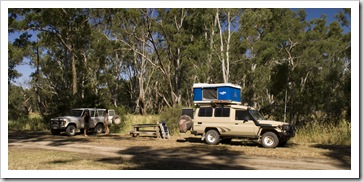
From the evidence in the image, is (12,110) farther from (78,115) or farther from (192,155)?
(192,155)

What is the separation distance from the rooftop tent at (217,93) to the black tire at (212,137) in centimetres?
148

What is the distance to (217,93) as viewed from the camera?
1703 cm

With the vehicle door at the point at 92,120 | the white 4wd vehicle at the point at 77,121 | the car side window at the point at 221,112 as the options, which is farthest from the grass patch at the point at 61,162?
the vehicle door at the point at 92,120

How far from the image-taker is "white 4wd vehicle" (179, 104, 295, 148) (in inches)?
614

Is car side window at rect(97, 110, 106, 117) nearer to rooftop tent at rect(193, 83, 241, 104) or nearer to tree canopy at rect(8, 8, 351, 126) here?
tree canopy at rect(8, 8, 351, 126)

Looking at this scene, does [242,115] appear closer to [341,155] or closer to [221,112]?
[221,112]

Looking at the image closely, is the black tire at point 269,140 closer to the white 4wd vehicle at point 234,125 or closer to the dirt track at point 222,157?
the white 4wd vehicle at point 234,125

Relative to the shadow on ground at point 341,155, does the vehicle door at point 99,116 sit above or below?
above

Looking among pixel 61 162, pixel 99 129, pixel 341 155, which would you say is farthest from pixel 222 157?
pixel 99 129

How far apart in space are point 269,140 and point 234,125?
171 centimetres

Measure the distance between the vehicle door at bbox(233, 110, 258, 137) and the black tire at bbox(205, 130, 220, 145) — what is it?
0.89 meters

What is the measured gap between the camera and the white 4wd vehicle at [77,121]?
22.0 m

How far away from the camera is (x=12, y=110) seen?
38750 millimetres
